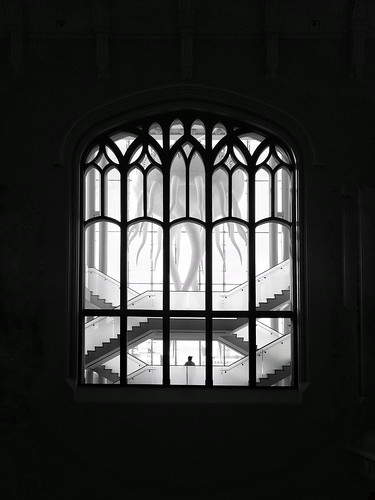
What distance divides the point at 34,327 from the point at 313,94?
14.8ft

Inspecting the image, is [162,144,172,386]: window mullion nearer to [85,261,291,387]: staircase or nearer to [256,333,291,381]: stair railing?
[85,261,291,387]: staircase

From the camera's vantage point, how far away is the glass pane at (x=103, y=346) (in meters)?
7.98

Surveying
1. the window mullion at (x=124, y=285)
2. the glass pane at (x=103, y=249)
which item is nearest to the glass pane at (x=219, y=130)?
the window mullion at (x=124, y=285)

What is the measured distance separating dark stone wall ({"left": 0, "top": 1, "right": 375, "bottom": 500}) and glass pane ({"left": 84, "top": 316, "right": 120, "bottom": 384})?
1.43 ft

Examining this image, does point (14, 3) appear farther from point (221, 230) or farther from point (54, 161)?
point (221, 230)

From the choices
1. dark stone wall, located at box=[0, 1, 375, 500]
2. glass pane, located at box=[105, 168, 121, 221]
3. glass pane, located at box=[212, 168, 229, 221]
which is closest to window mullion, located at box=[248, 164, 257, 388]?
glass pane, located at box=[212, 168, 229, 221]

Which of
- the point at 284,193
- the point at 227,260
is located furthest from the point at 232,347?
the point at 284,193

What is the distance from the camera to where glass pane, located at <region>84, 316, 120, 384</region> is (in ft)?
26.2

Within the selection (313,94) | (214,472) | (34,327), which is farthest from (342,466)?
(313,94)

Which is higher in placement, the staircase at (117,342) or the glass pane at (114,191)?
the glass pane at (114,191)

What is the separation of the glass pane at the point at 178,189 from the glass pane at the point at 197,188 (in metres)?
0.11

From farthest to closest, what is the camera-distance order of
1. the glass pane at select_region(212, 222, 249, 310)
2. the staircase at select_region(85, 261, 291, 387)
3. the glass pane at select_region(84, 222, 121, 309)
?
the glass pane at select_region(212, 222, 249, 310) → the glass pane at select_region(84, 222, 121, 309) → the staircase at select_region(85, 261, 291, 387)

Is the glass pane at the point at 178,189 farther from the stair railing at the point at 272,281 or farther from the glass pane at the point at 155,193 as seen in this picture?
the stair railing at the point at 272,281

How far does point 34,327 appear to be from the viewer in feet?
25.3
